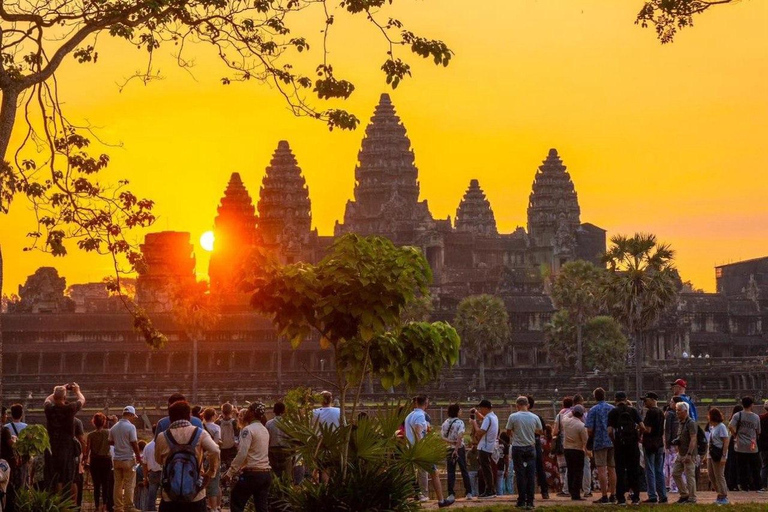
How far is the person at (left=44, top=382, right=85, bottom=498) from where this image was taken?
22047 mm

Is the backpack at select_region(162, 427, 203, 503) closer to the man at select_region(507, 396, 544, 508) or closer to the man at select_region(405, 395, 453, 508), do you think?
the man at select_region(405, 395, 453, 508)

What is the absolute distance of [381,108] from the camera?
151m

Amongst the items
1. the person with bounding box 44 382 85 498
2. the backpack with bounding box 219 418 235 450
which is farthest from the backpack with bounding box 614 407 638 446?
the person with bounding box 44 382 85 498

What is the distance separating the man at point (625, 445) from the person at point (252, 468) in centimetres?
643

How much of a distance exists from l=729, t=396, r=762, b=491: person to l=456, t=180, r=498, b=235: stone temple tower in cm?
14763

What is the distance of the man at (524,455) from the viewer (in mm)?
24000

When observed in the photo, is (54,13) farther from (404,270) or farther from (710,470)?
(710,470)

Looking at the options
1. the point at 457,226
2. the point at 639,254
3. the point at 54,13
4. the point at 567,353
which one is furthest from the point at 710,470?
the point at 457,226

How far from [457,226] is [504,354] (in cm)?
6220

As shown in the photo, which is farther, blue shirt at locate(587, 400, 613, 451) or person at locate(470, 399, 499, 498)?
person at locate(470, 399, 499, 498)

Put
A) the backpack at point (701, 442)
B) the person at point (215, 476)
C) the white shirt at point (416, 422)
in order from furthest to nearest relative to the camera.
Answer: the backpack at point (701, 442) < the white shirt at point (416, 422) < the person at point (215, 476)

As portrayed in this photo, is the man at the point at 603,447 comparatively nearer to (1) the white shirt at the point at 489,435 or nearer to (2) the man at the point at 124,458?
(1) the white shirt at the point at 489,435

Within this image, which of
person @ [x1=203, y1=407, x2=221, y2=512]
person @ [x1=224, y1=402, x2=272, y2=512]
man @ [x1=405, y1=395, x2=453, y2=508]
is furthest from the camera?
man @ [x1=405, y1=395, x2=453, y2=508]

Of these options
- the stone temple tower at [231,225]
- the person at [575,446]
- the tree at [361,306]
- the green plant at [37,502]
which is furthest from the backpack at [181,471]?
the stone temple tower at [231,225]
